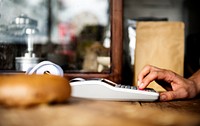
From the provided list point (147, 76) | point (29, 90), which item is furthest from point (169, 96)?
point (29, 90)

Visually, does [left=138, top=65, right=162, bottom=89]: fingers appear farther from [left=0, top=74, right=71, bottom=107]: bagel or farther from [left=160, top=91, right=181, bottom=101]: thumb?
[left=0, top=74, right=71, bottom=107]: bagel

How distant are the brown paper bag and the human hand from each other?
1.40ft

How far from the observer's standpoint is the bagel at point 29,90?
1.54ft

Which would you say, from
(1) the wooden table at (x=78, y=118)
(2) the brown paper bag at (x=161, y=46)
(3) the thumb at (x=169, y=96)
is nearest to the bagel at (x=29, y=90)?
(1) the wooden table at (x=78, y=118)

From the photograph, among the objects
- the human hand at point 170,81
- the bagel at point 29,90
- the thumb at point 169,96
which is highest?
the bagel at point 29,90

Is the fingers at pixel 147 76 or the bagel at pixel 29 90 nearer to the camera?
the bagel at pixel 29 90

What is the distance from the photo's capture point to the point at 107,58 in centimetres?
147

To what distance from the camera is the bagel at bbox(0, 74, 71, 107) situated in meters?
0.47

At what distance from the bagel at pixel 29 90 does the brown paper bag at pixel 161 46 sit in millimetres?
977

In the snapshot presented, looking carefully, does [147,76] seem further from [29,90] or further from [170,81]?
[29,90]

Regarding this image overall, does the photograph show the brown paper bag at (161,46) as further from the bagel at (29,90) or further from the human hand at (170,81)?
the bagel at (29,90)

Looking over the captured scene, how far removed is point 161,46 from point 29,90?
42.8 inches

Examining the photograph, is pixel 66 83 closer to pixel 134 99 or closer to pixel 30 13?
pixel 134 99

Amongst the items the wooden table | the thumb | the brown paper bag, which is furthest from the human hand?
the wooden table
